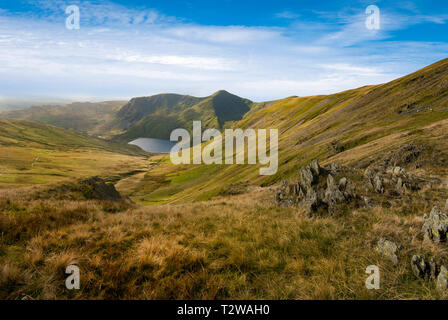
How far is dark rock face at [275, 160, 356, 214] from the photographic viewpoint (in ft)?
32.3

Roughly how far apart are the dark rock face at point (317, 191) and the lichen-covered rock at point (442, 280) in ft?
14.7

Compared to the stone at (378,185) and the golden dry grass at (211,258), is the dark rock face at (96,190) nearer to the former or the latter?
the golden dry grass at (211,258)

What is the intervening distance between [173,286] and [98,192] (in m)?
16.3

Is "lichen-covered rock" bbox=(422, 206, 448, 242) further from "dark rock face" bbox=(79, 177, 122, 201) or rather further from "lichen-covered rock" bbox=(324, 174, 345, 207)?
"dark rock face" bbox=(79, 177, 122, 201)

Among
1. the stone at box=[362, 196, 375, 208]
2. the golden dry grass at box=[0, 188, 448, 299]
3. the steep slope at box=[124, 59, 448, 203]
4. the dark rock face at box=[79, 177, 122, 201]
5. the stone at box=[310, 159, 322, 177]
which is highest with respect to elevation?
the steep slope at box=[124, 59, 448, 203]

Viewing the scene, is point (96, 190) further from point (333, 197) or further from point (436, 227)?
point (436, 227)

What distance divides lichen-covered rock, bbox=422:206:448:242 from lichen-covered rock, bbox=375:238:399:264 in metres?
1.33

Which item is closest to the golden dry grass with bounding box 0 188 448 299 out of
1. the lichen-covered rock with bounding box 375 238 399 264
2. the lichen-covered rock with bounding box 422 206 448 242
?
the lichen-covered rock with bounding box 375 238 399 264

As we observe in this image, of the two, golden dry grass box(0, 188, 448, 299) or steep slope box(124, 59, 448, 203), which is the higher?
steep slope box(124, 59, 448, 203)

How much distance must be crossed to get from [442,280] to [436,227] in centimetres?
233

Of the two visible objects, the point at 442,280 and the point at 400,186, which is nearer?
the point at 442,280

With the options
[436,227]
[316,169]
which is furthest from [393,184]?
[436,227]

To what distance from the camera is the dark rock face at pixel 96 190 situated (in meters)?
16.2

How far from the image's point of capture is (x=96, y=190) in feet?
57.0
